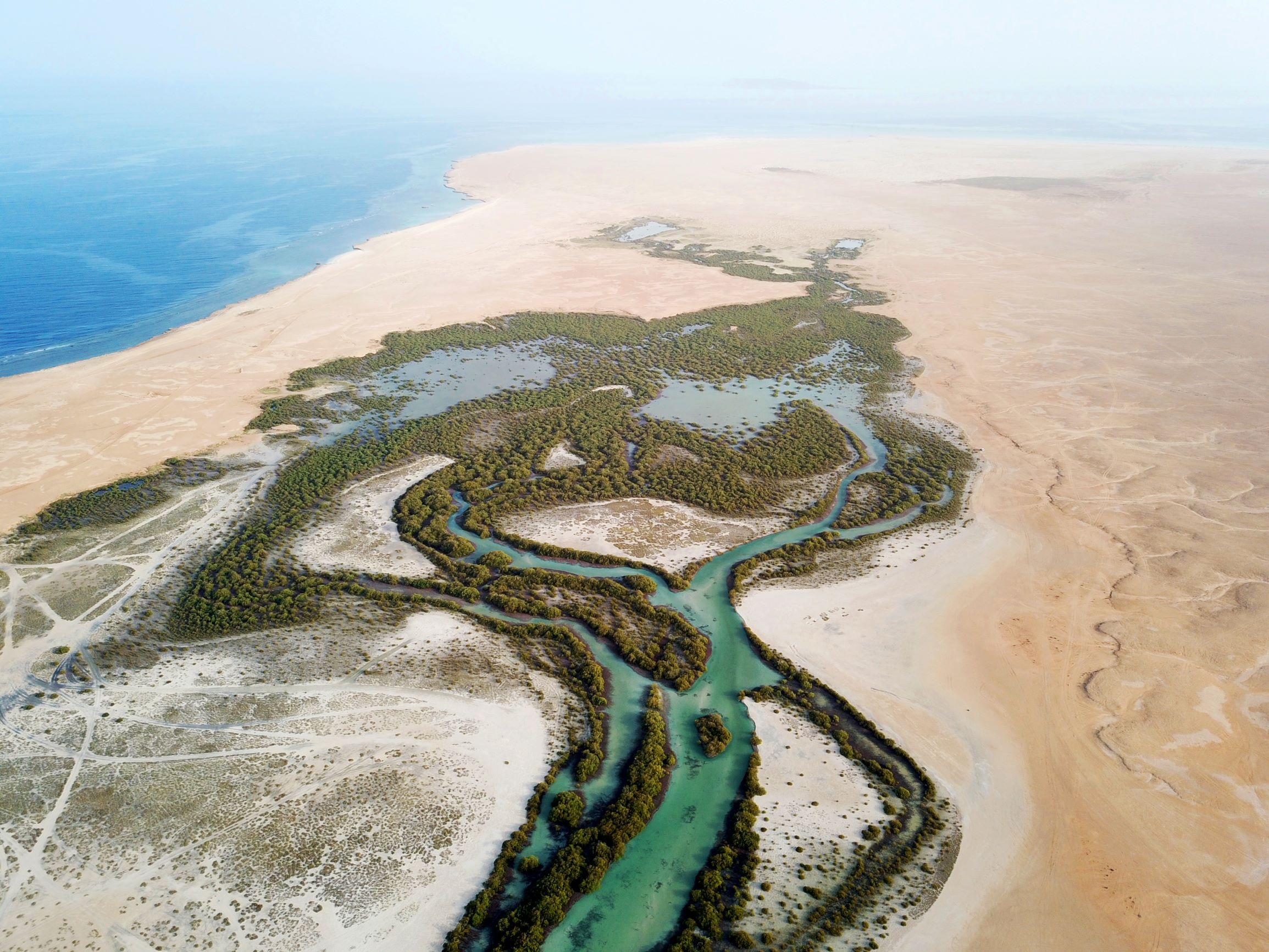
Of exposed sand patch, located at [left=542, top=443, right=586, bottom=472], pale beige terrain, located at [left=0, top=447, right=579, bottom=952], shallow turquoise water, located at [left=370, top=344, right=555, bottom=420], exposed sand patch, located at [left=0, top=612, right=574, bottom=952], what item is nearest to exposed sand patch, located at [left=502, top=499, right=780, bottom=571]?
exposed sand patch, located at [left=542, top=443, right=586, bottom=472]

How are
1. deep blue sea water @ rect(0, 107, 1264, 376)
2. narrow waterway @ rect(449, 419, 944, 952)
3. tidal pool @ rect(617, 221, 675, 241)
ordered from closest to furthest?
narrow waterway @ rect(449, 419, 944, 952), deep blue sea water @ rect(0, 107, 1264, 376), tidal pool @ rect(617, 221, 675, 241)

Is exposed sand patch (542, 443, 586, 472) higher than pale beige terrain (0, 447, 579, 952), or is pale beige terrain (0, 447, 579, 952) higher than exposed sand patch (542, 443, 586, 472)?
exposed sand patch (542, 443, 586, 472)

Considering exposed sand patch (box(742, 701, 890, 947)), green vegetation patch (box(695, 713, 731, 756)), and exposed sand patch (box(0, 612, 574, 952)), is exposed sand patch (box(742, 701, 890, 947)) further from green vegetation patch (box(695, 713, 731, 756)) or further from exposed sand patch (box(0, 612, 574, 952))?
exposed sand patch (box(0, 612, 574, 952))

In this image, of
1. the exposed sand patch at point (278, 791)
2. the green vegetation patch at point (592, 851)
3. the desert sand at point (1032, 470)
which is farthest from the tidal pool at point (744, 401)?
the green vegetation patch at point (592, 851)

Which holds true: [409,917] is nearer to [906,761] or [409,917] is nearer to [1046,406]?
[906,761]

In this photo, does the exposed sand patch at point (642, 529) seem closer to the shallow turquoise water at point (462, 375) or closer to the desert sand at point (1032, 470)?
the desert sand at point (1032, 470)

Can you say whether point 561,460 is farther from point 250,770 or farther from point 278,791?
point 278,791
